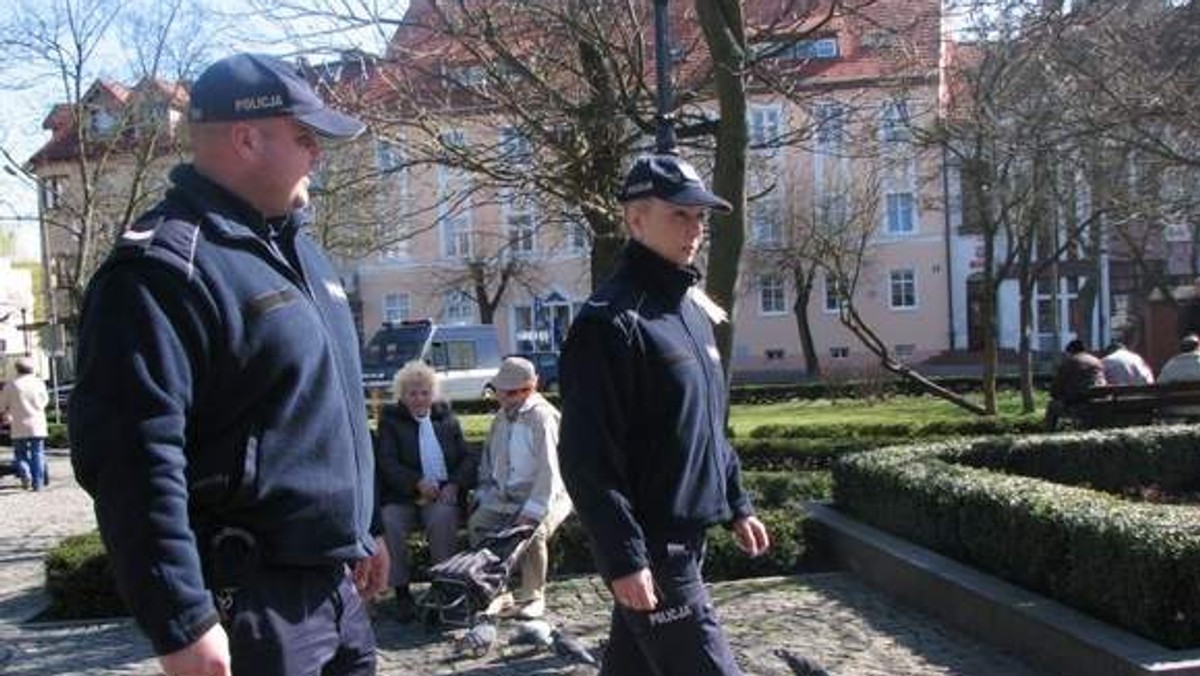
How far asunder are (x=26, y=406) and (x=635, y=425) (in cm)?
1692

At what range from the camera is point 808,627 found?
24.4 ft

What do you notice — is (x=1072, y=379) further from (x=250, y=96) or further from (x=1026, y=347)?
(x=250, y=96)

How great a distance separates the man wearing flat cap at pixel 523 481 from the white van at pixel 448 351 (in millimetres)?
24953

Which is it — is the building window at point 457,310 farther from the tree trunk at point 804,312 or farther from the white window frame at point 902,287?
the white window frame at point 902,287

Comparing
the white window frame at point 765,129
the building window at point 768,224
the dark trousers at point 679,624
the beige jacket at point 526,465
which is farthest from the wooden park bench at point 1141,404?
the building window at point 768,224

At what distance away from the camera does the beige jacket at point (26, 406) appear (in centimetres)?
1867

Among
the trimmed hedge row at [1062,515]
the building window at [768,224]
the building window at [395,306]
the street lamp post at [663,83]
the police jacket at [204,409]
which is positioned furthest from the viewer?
the building window at [395,306]

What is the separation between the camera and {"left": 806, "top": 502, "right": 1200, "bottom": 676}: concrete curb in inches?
215

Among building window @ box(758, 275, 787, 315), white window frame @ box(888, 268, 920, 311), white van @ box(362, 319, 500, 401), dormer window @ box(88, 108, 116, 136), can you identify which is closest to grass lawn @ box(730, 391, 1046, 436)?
white van @ box(362, 319, 500, 401)

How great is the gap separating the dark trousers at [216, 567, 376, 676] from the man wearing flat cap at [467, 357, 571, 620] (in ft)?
16.5

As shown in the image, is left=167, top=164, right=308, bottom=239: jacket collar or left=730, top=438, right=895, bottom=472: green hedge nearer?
left=167, top=164, right=308, bottom=239: jacket collar

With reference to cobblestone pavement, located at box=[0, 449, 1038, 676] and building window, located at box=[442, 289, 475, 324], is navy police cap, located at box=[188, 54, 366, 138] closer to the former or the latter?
cobblestone pavement, located at box=[0, 449, 1038, 676]

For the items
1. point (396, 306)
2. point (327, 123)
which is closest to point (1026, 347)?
point (327, 123)

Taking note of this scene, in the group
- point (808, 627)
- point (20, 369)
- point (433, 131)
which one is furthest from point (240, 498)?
point (20, 369)
